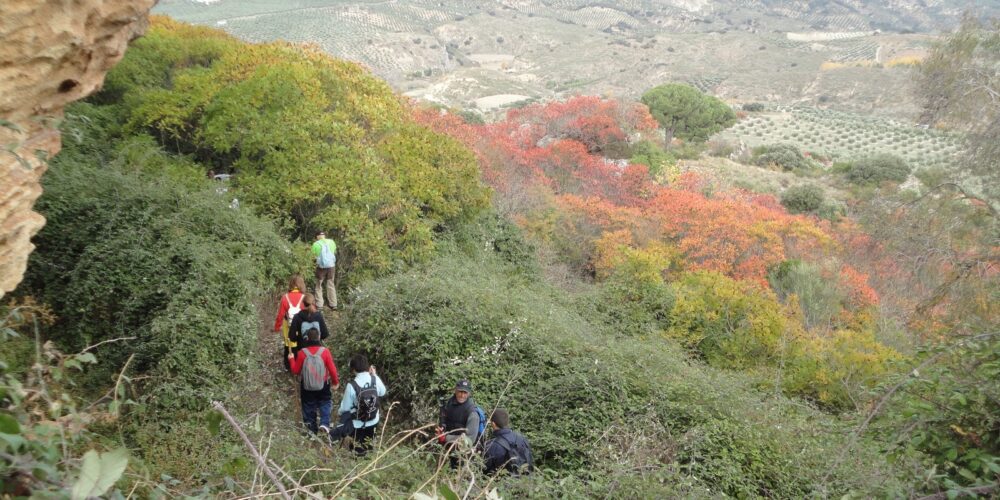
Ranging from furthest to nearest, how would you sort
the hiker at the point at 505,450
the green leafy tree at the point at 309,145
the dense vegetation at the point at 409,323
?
the green leafy tree at the point at 309,145 → the hiker at the point at 505,450 → the dense vegetation at the point at 409,323

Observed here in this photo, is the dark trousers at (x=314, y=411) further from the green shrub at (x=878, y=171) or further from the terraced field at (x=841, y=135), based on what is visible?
the terraced field at (x=841, y=135)

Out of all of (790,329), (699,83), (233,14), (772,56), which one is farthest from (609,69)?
(790,329)

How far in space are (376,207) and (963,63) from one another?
367 inches

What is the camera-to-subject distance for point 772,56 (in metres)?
81.2

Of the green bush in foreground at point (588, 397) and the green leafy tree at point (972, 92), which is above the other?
the green leafy tree at point (972, 92)

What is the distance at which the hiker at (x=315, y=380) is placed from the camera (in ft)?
19.5

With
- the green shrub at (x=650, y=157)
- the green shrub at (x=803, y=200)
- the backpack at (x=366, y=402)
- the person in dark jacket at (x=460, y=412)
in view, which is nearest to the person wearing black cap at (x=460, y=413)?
the person in dark jacket at (x=460, y=412)

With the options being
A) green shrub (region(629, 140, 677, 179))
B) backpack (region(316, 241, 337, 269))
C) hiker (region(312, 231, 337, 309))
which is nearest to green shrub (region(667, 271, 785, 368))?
hiker (region(312, 231, 337, 309))

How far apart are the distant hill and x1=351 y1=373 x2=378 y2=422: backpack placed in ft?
193

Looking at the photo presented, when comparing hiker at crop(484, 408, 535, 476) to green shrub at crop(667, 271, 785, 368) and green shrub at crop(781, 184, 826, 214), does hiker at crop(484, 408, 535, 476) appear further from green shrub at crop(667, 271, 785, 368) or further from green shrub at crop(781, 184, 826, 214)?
green shrub at crop(781, 184, 826, 214)

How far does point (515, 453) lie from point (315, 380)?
2.18 metres

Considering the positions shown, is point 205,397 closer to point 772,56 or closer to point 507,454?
point 507,454

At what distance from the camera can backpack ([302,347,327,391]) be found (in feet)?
19.5

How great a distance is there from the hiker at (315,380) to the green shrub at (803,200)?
28084mm
